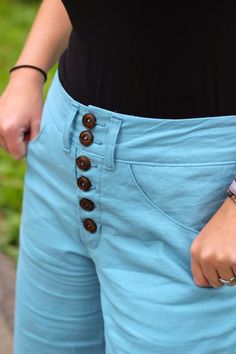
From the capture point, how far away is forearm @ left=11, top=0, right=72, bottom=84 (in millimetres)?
1297

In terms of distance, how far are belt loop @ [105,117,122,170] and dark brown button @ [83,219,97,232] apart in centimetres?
11

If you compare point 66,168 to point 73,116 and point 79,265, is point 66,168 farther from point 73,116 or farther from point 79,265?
point 79,265

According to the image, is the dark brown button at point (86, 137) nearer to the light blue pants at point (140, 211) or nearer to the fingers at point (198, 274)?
the light blue pants at point (140, 211)

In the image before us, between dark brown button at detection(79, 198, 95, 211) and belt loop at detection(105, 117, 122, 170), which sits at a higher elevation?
belt loop at detection(105, 117, 122, 170)

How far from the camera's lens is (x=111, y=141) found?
101 centimetres

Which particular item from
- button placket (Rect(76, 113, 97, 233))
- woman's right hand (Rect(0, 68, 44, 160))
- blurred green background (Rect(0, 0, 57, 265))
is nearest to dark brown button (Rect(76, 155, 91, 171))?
button placket (Rect(76, 113, 97, 233))

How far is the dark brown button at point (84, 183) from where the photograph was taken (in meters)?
1.06

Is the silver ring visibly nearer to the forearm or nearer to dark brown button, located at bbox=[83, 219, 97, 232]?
dark brown button, located at bbox=[83, 219, 97, 232]

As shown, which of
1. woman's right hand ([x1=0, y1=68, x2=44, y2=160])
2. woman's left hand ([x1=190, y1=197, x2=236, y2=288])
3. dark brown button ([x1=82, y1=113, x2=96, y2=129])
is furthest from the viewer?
woman's right hand ([x1=0, y1=68, x2=44, y2=160])

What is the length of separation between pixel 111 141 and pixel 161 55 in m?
0.15

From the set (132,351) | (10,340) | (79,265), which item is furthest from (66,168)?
(10,340)

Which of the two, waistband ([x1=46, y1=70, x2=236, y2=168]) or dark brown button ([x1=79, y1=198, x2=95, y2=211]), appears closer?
waistband ([x1=46, y1=70, x2=236, y2=168])

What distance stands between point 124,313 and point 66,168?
0.25 metres

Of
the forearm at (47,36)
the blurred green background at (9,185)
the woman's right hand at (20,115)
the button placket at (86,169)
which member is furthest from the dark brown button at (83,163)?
the blurred green background at (9,185)
